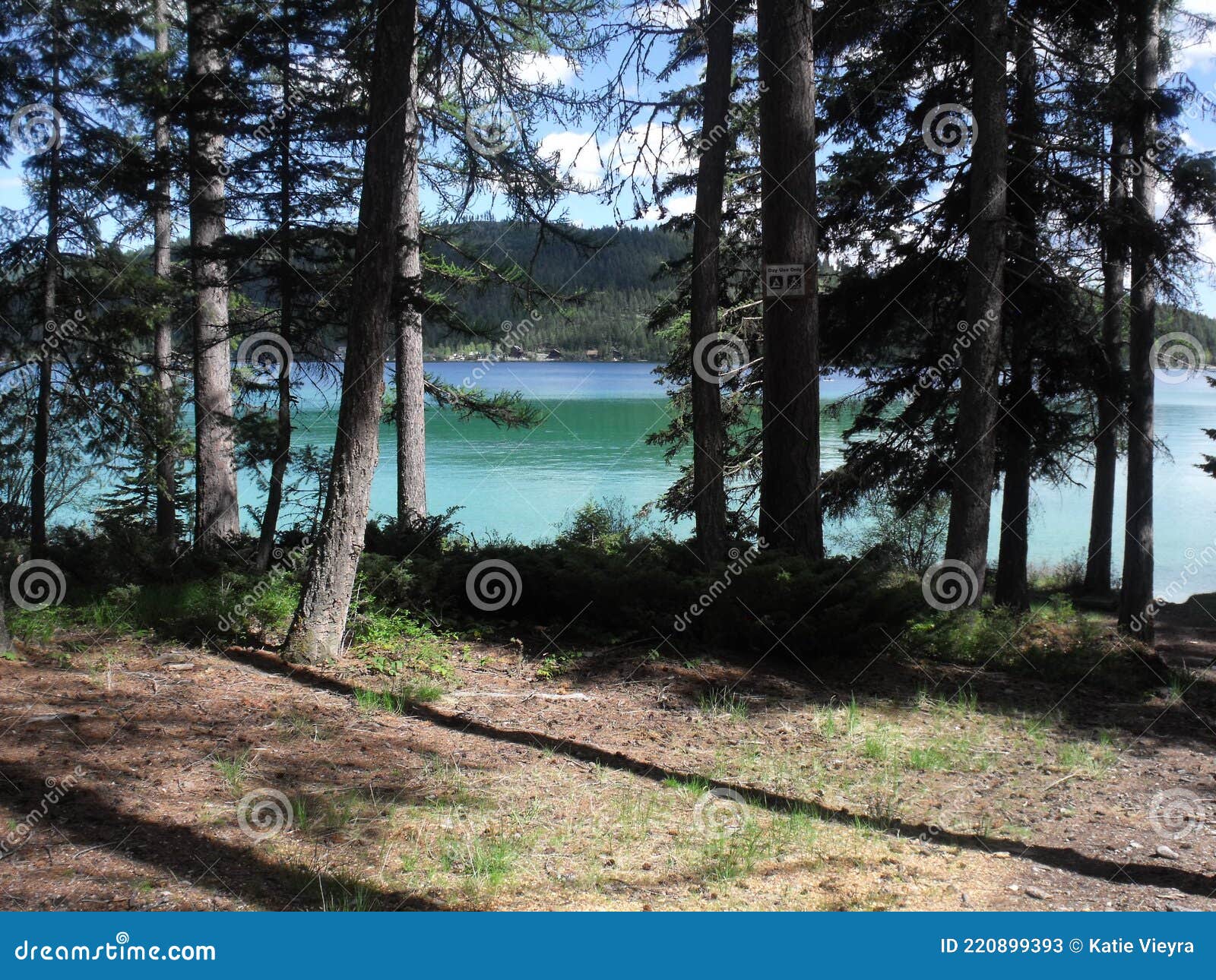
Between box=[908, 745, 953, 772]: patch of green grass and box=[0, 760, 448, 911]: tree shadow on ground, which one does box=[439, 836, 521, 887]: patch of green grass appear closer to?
box=[0, 760, 448, 911]: tree shadow on ground

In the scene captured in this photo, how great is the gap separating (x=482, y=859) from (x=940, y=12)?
421 inches

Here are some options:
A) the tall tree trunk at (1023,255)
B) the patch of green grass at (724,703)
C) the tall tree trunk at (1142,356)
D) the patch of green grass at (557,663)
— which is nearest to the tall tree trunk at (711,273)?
the patch of green grass at (557,663)

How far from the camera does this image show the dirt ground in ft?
12.5

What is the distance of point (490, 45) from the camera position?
7781 mm

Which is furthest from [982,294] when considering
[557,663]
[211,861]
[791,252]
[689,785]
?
[211,861]

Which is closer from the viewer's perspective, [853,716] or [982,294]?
[853,716]

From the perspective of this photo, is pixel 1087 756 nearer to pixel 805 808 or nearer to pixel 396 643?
pixel 805 808

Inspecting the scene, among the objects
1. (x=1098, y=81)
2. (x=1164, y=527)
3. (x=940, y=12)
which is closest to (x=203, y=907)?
(x=940, y=12)

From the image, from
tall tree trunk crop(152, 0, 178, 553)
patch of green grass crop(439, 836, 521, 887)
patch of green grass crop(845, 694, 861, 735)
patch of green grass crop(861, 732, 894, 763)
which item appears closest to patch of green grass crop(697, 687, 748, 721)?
patch of green grass crop(845, 694, 861, 735)

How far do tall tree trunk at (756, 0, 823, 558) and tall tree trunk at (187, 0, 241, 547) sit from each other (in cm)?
563

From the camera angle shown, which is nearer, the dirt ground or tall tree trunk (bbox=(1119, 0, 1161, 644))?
the dirt ground

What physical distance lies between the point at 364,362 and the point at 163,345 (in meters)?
9.04

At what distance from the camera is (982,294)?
978 centimetres

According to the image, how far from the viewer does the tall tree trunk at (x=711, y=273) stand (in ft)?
31.8
